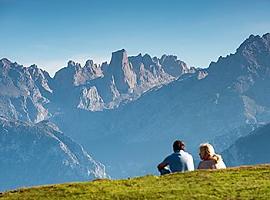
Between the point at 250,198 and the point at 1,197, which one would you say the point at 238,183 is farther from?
the point at 1,197

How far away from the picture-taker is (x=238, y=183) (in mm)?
22516

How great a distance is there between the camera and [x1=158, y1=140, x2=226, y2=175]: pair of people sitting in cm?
2725

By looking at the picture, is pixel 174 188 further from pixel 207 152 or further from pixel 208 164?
pixel 207 152

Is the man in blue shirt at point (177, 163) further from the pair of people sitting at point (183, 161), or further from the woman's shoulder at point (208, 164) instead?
the woman's shoulder at point (208, 164)

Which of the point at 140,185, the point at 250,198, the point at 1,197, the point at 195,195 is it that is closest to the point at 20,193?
the point at 1,197

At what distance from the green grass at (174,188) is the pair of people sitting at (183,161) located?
1550mm

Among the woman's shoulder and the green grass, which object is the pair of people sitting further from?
the green grass

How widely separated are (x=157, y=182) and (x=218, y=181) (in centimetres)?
235

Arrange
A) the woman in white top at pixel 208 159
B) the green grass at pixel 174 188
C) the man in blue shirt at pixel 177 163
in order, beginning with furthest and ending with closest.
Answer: the woman in white top at pixel 208 159 → the man in blue shirt at pixel 177 163 → the green grass at pixel 174 188

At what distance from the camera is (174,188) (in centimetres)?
2205

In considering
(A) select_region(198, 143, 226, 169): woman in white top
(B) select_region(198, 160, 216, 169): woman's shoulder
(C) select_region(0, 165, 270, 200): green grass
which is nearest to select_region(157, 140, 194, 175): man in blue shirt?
(B) select_region(198, 160, 216, 169): woman's shoulder

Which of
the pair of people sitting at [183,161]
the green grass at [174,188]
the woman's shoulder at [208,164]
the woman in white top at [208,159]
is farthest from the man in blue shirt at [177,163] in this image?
the green grass at [174,188]

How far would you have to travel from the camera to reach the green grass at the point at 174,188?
20839mm

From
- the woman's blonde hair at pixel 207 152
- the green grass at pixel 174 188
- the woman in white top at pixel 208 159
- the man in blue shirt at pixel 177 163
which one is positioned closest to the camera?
the green grass at pixel 174 188
